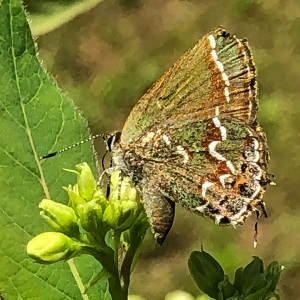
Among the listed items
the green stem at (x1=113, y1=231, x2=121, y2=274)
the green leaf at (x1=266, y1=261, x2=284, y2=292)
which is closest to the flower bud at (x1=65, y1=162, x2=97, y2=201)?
the green stem at (x1=113, y1=231, x2=121, y2=274)

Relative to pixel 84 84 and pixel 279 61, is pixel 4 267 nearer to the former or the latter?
pixel 84 84

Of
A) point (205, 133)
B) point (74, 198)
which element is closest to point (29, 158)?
point (74, 198)

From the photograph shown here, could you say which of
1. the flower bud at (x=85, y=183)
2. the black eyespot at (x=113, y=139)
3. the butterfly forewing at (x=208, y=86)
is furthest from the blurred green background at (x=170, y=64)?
the flower bud at (x=85, y=183)

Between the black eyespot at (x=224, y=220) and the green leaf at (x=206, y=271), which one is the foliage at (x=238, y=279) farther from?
the black eyespot at (x=224, y=220)

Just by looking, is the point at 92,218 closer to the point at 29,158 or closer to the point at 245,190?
the point at 29,158

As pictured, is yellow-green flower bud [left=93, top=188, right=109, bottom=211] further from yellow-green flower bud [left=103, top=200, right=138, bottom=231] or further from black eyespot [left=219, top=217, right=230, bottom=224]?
black eyespot [left=219, top=217, right=230, bottom=224]

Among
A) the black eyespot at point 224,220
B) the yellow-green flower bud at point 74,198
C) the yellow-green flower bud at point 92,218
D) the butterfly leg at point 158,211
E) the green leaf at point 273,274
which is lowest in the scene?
the green leaf at point 273,274
